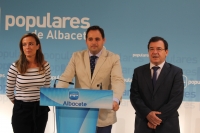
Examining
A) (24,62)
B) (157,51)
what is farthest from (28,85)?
(157,51)

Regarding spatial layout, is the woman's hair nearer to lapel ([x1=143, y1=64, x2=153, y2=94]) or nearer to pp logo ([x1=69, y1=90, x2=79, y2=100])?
pp logo ([x1=69, y1=90, x2=79, y2=100])

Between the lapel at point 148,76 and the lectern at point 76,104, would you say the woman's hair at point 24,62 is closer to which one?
the lectern at point 76,104

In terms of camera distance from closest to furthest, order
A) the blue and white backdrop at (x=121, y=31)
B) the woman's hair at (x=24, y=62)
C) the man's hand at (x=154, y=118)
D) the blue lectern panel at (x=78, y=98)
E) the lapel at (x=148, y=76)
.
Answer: the blue lectern panel at (x=78, y=98) → the man's hand at (x=154, y=118) → the lapel at (x=148, y=76) → the woman's hair at (x=24, y=62) → the blue and white backdrop at (x=121, y=31)

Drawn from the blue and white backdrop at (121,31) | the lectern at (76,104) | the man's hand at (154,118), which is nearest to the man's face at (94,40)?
the lectern at (76,104)

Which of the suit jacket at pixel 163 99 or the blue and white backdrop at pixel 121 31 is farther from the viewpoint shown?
the blue and white backdrop at pixel 121 31

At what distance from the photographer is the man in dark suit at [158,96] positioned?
248 centimetres

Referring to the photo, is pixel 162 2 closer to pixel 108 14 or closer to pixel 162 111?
pixel 108 14

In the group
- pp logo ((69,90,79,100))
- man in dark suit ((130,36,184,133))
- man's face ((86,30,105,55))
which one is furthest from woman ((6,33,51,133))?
man in dark suit ((130,36,184,133))

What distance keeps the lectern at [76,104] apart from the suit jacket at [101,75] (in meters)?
0.42

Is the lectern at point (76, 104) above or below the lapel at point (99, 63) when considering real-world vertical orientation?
below

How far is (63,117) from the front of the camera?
218 centimetres

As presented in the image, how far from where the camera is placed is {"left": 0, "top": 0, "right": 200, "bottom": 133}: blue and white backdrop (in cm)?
403

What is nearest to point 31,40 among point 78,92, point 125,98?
point 78,92

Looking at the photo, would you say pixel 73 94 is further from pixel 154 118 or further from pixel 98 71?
pixel 154 118
